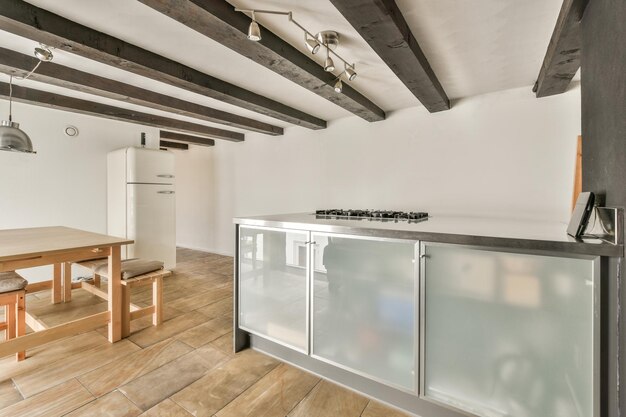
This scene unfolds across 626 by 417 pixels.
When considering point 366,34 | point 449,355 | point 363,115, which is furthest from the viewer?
point 363,115

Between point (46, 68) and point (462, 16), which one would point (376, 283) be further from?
point (46, 68)

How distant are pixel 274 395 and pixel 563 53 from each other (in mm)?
2722

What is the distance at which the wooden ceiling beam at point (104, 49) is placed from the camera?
156 centimetres

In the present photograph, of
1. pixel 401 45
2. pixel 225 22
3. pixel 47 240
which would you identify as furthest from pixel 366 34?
pixel 47 240

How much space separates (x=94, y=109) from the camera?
3336mm

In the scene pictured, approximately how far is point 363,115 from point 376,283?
2.22 meters

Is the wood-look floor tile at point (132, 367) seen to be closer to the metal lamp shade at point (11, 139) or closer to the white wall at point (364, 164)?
the metal lamp shade at point (11, 139)

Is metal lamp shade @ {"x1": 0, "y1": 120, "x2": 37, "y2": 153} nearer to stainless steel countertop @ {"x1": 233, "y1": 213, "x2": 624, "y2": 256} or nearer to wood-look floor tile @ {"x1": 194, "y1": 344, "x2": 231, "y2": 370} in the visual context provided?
wood-look floor tile @ {"x1": 194, "y1": 344, "x2": 231, "y2": 370}

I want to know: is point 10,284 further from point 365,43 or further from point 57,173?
point 365,43

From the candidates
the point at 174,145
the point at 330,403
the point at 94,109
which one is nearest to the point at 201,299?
the point at 330,403

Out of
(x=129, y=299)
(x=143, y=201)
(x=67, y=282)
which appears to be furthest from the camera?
(x=143, y=201)

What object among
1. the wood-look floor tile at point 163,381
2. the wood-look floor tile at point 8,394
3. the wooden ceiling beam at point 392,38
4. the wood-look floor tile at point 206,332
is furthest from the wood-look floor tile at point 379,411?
the wooden ceiling beam at point 392,38

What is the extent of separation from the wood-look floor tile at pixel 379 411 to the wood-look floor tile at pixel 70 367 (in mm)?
1708

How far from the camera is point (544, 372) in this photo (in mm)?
1226
